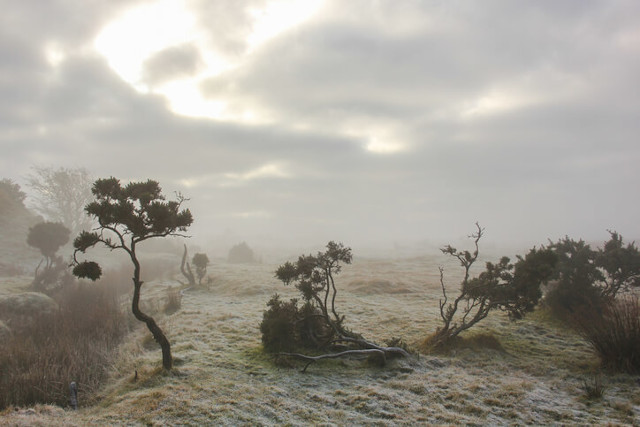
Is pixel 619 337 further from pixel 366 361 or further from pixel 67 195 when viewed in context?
pixel 67 195

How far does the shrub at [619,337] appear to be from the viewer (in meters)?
9.48

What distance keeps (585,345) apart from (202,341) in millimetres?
14805

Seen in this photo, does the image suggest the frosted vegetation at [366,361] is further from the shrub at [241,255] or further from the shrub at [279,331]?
the shrub at [241,255]

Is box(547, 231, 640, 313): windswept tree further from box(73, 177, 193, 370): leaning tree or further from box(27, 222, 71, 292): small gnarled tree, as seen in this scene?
box(27, 222, 71, 292): small gnarled tree

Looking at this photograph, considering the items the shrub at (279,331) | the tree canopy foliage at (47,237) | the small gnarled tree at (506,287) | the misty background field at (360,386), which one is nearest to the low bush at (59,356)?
the misty background field at (360,386)

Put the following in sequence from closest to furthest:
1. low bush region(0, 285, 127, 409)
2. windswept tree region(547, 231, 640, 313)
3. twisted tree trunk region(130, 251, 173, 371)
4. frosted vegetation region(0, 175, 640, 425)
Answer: frosted vegetation region(0, 175, 640, 425)
low bush region(0, 285, 127, 409)
twisted tree trunk region(130, 251, 173, 371)
windswept tree region(547, 231, 640, 313)

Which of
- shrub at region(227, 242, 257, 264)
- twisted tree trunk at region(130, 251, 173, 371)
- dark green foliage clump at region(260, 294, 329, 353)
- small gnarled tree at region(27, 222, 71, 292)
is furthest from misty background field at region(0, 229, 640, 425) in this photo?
shrub at region(227, 242, 257, 264)

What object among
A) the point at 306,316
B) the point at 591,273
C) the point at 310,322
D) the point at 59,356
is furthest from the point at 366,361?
the point at 591,273

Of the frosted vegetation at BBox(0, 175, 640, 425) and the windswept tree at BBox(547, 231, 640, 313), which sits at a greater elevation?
the windswept tree at BBox(547, 231, 640, 313)

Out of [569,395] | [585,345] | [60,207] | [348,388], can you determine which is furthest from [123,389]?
[60,207]

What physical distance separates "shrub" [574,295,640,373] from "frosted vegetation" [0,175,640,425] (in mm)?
41

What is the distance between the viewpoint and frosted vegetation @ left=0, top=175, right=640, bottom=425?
772 cm

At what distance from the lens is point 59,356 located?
10.7 m

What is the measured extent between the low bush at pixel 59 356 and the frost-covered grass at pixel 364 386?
0.73 metres
